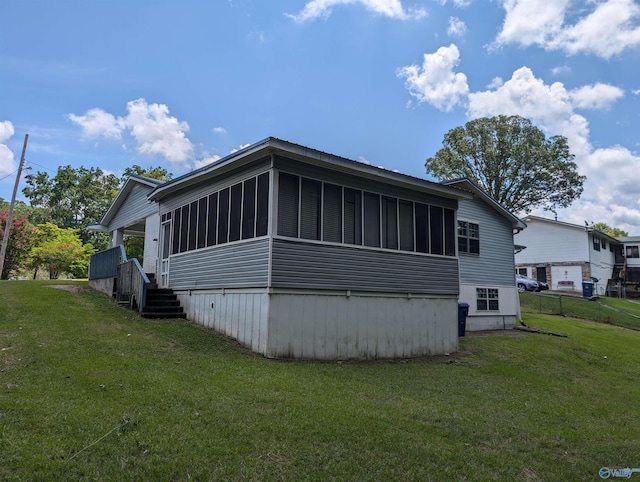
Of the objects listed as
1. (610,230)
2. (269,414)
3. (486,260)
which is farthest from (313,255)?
(610,230)

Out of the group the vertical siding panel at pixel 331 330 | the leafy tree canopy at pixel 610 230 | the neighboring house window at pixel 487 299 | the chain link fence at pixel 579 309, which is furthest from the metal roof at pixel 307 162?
the leafy tree canopy at pixel 610 230

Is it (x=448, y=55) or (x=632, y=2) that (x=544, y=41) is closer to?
(x=448, y=55)

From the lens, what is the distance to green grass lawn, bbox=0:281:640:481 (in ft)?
12.4

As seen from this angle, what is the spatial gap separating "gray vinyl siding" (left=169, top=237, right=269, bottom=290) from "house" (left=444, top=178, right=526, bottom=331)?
Answer: 384 inches

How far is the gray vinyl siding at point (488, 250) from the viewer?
55.4ft

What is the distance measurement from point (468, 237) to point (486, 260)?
4.70 ft

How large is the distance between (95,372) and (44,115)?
20647 mm

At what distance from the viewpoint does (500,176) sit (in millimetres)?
36000

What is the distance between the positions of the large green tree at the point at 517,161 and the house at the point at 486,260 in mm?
17961

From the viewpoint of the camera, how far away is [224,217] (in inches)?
407

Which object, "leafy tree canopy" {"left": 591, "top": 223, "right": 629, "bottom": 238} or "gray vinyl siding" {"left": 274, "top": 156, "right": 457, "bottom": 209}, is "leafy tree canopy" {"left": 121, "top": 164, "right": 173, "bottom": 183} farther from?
"leafy tree canopy" {"left": 591, "top": 223, "right": 629, "bottom": 238}

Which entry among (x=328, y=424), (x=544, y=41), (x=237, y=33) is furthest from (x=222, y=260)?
(x=544, y=41)

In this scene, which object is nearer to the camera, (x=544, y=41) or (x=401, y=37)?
(x=401, y=37)

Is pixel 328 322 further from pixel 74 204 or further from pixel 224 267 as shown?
pixel 74 204
